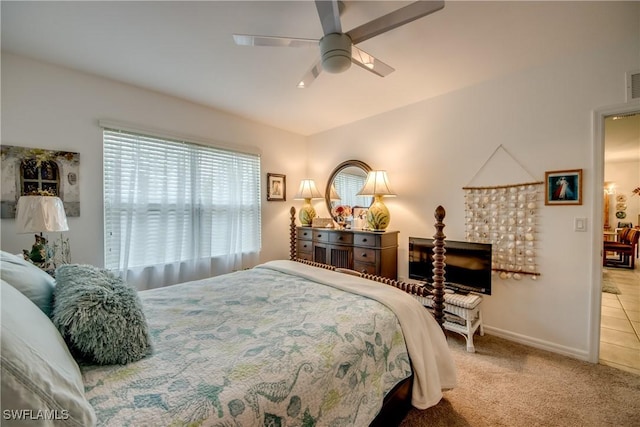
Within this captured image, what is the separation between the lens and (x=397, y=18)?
1.36m

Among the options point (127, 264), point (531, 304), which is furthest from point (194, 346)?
point (531, 304)

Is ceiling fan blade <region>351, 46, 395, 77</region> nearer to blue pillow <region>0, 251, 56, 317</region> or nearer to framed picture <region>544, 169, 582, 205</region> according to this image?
framed picture <region>544, 169, 582, 205</region>

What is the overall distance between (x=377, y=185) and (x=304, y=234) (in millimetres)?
1260

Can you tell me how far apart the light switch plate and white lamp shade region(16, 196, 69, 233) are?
4.05 meters

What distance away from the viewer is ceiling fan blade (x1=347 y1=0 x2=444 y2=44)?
49.0 inches

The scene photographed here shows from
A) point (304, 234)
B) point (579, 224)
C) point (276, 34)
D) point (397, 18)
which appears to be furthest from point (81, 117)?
point (579, 224)

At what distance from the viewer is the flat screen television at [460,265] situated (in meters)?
2.44

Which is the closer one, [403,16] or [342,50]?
[403,16]

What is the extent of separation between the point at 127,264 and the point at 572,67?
4.44 m

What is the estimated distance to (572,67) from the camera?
2.16m

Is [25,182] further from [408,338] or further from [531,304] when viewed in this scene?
[531,304]

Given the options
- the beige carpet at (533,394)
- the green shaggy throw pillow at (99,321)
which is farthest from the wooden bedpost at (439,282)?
the green shaggy throw pillow at (99,321)

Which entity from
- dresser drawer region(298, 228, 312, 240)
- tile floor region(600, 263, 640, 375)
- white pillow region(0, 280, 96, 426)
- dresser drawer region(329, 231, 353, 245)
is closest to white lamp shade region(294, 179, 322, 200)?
dresser drawer region(298, 228, 312, 240)

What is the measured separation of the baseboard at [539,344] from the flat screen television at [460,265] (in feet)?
1.70
